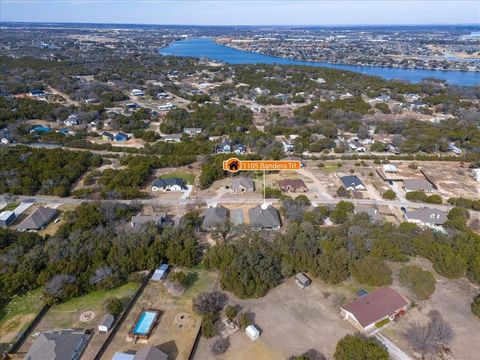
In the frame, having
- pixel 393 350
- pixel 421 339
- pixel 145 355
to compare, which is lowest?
pixel 393 350

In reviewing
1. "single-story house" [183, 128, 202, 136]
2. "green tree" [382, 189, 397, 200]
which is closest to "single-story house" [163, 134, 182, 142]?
"single-story house" [183, 128, 202, 136]

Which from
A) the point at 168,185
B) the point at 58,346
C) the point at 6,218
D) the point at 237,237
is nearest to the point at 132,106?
the point at 168,185

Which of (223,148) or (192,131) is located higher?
(223,148)

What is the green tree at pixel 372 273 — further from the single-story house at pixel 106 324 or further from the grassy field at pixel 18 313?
the grassy field at pixel 18 313

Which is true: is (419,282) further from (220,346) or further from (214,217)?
(214,217)

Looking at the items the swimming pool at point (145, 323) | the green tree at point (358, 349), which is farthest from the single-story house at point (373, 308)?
the swimming pool at point (145, 323)

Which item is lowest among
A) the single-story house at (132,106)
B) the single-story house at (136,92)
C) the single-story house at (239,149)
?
the single-story house at (136,92)

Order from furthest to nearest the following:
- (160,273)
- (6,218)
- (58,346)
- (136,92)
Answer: (136,92) → (6,218) → (160,273) → (58,346)
